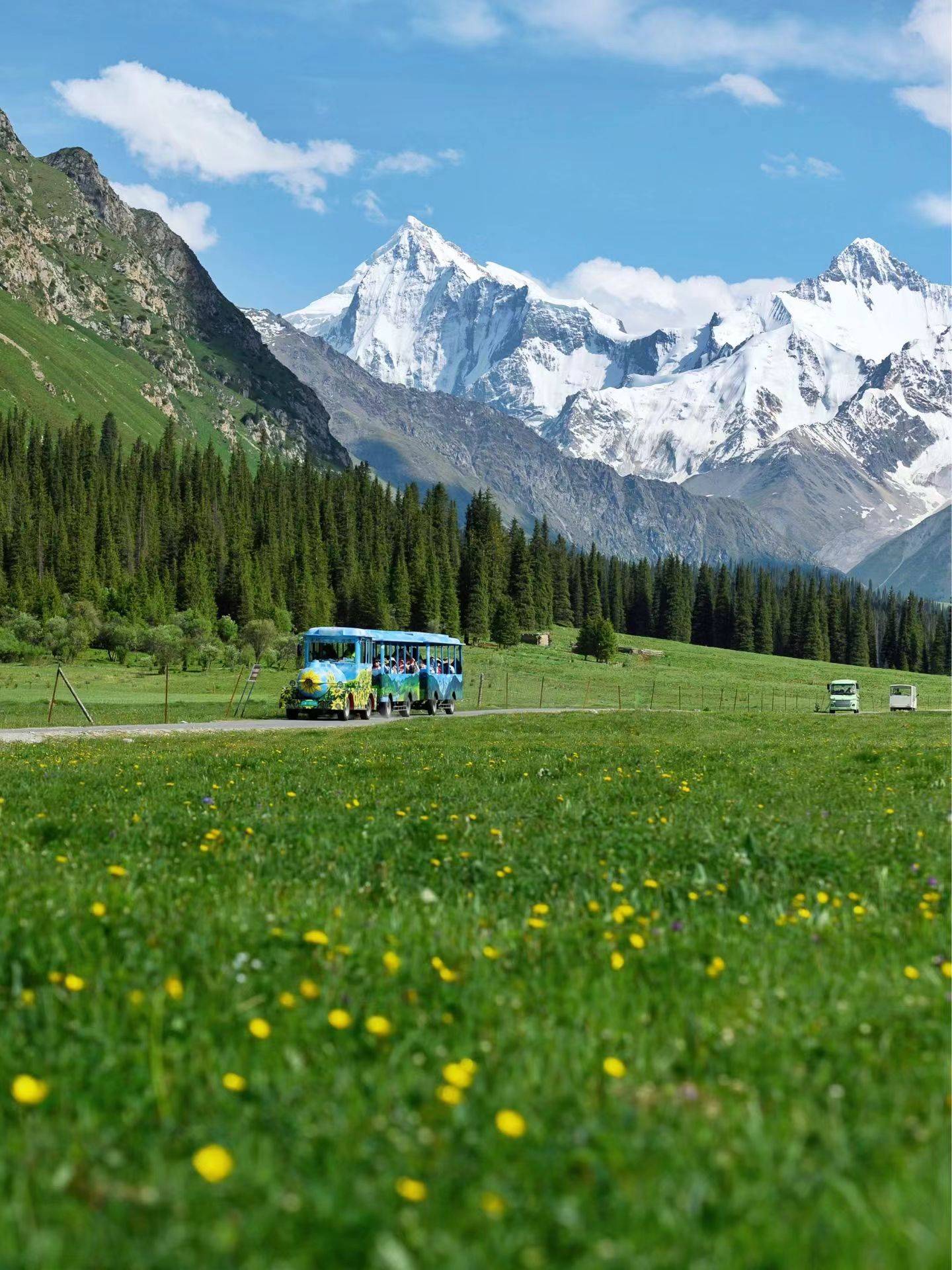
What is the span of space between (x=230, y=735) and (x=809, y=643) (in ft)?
587

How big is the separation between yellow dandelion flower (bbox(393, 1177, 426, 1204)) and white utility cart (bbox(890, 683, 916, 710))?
283 ft

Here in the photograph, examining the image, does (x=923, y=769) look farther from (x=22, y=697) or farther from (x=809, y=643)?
(x=809, y=643)

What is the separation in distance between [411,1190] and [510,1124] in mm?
544

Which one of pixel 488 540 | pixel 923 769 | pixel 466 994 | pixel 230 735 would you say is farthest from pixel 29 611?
pixel 466 994

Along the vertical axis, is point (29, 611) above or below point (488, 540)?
below

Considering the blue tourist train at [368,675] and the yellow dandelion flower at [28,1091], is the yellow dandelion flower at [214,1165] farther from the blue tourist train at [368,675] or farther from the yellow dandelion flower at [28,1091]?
the blue tourist train at [368,675]

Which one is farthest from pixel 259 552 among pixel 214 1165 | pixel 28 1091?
pixel 214 1165

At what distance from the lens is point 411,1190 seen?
3340mm

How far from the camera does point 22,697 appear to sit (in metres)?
60.4

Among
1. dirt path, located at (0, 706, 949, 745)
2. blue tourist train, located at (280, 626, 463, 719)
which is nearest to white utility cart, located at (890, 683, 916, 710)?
blue tourist train, located at (280, 626, 463, 719)

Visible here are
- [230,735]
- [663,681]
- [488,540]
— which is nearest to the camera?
[230,735]

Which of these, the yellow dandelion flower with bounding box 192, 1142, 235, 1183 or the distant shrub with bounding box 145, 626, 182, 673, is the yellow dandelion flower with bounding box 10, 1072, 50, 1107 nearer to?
the yellow dandelion flower with bounding box 192, 1142, 235, 1183

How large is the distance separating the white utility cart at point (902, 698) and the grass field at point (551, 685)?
15.6 feet

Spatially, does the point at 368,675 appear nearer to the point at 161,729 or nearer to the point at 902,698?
the point at 161,729
